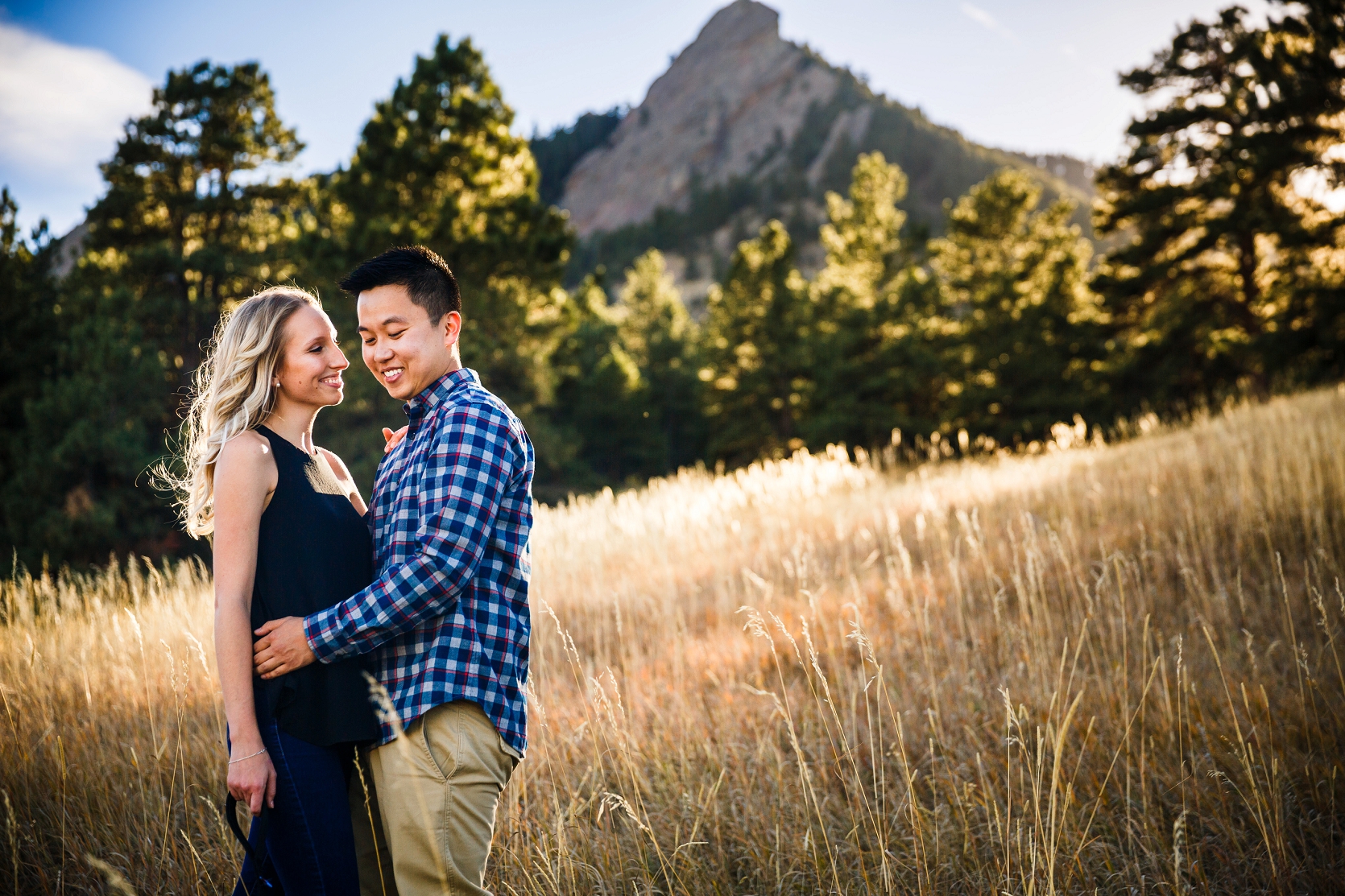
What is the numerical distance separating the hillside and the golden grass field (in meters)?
68.2

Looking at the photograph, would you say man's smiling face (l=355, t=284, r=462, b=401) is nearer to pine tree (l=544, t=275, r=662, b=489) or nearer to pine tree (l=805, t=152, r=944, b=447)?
pine tree (l=805, t=152, r=944, b=447)

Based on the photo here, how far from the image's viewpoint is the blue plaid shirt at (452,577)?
145 cm

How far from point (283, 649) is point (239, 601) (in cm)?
18

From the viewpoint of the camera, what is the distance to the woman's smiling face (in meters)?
1.81

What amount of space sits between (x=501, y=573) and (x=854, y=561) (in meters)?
4.53

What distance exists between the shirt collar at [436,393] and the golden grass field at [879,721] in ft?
2.66

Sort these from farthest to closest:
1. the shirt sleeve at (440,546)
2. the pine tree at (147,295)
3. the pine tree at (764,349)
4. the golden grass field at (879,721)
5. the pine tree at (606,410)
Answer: the pine tree at (606,410) < the pine tree at (764,349) < the pine tree at (147,295) < the golden grass field at (879,721) < the shirt sleeve at (440,546)

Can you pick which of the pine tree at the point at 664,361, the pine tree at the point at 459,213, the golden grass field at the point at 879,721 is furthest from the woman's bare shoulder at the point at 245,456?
the pine tree at the point at 664,361

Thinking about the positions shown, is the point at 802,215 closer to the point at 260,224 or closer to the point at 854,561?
the point at 260,224

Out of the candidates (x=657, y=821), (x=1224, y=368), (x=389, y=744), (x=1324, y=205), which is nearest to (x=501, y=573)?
(x=389, y=744)

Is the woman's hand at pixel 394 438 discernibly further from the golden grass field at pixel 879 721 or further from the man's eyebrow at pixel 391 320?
the golden grass field at pixel 879 721

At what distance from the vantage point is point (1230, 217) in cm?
1530

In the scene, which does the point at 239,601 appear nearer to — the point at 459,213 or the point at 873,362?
the point at 459,213

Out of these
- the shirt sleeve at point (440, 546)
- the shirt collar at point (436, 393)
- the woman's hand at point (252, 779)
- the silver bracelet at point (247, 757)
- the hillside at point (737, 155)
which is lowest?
the woman's hand at point (252, 779)
